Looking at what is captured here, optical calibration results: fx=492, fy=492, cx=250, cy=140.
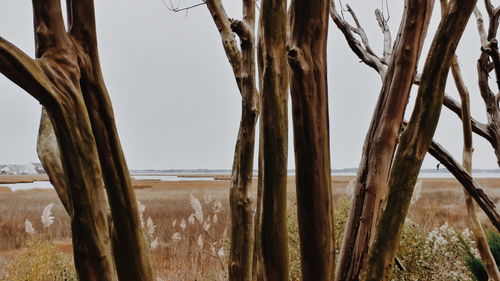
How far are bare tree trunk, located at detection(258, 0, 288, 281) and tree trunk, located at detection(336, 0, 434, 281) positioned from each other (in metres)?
0.19

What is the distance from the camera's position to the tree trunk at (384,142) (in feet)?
4.38

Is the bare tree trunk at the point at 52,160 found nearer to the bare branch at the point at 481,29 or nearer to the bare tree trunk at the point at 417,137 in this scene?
the bare tree trunk at the point at 417,137

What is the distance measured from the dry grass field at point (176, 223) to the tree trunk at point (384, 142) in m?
1.56

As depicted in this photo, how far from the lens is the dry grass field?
3.62 m

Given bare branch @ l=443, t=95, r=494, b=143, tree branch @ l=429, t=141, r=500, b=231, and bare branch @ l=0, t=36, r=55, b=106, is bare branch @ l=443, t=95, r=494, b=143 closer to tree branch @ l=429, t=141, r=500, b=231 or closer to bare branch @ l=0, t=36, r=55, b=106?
tree branch @ l=429, t=141, r=500, b=231

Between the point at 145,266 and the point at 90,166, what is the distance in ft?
1.21

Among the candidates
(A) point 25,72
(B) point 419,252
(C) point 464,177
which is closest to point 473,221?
(C) point 464,177

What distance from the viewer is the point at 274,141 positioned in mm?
1406

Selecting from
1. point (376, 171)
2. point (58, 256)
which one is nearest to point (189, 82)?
point (58, 256)

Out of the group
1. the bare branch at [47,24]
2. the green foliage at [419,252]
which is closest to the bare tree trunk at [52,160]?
the bare branch at [47,24]

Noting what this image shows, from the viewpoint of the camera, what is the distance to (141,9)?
2.69 metres

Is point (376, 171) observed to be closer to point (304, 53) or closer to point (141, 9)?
point (304, 53)

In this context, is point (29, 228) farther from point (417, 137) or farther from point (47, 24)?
point (417, 137)

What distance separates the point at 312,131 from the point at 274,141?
23 centimetres
